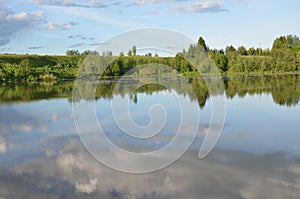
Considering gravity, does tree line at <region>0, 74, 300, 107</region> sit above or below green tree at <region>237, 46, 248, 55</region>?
below

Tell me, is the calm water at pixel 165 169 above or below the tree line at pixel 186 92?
below

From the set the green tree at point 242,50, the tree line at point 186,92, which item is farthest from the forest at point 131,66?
the tree line at point 186,92

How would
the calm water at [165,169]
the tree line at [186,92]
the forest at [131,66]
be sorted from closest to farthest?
the calm water at [165,169] < the tree line at [186,92] < the forest at [131,66]

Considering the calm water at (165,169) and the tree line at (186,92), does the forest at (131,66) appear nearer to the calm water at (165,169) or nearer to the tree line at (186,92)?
the tree line at (186,92)

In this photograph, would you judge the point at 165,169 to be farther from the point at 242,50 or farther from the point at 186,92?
the point at 242,50

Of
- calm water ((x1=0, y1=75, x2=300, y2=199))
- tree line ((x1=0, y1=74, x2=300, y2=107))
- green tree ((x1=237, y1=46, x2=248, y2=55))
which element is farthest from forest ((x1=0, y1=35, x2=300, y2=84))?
calm water ((x1=0, y1=75, x2=300, y2=199))

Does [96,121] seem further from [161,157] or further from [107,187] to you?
[107,187]

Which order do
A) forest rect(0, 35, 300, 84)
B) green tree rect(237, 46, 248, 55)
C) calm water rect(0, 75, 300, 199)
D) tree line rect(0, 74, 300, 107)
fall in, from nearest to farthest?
1. calm water rect(0, 75, 300, 199)
2. tree line rect(0, 74, 300, 107)
3. forest rect(0, 35, 300, 84)
4. green tree rect(237, 46, 248, 55)

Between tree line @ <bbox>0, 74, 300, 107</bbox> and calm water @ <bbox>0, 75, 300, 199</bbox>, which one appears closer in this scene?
calm water @ <bbox>0, 75, 300, 199</bbox>

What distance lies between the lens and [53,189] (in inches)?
244

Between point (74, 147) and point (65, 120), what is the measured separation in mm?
4198

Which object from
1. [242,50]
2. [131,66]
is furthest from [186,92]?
[242,50]

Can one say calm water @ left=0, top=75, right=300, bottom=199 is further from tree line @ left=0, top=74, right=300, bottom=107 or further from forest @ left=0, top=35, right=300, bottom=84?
forest @ left=0, top=35, right=300, bottom=84

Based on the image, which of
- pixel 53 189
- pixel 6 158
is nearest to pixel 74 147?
pixel 6 158
